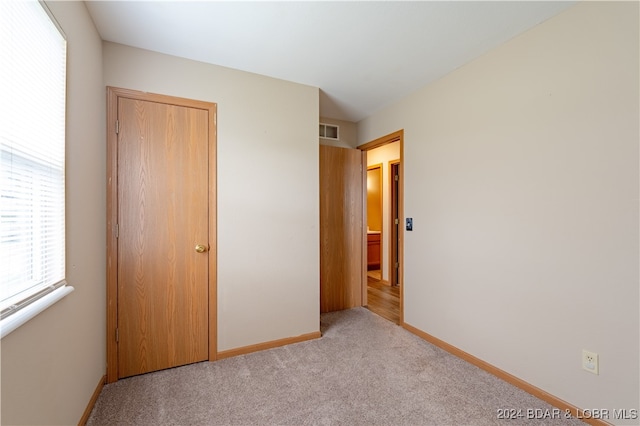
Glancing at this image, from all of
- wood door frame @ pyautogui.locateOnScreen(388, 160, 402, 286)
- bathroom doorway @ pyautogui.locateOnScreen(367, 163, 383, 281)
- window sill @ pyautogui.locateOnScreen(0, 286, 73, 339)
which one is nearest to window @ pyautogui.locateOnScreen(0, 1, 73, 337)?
window sill @ pyautogui.locateOnScreen(0, 286, 73, 339)

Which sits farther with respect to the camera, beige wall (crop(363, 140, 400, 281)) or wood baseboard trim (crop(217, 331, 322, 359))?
beige wall (crop(363, 140, 400, 281))

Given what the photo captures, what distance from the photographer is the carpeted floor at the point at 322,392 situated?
1.71 meters

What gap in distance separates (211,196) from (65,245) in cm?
105

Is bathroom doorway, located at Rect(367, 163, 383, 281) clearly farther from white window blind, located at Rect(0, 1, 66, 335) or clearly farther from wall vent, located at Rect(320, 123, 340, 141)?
white window blind, located at Rect(0, 1, 66, 335)

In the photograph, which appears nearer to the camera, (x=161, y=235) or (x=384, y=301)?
(x=161, y=235)

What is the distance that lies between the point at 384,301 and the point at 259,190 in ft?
8.32

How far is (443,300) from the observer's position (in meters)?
2.63

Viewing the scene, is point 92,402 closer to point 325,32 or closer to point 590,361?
point 325,32

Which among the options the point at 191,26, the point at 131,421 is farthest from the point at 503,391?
the point at 191,26

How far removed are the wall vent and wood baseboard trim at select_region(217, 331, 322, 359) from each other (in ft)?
7.95

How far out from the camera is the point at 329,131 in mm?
3809

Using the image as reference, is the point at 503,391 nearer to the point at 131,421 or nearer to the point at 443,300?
the point at 443,300

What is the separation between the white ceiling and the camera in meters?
1.74

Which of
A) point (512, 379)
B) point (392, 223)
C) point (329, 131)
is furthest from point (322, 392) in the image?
point (392, 223)
